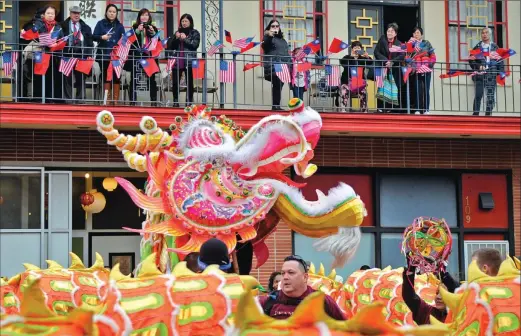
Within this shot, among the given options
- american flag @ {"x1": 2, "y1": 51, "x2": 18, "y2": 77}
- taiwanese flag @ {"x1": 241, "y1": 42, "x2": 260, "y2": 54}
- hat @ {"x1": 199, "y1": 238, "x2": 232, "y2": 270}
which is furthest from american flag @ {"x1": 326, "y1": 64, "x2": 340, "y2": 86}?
hat @ {"x1": 199, "y1": 238, "x2": 232, "y2": 270}

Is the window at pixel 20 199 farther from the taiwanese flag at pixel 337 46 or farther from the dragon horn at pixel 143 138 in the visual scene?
the dragon horn at pixel 143 138

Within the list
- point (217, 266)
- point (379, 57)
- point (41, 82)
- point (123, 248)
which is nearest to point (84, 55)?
point (41, 82)

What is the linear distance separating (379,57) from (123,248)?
4.81m

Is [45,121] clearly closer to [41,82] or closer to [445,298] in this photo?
[41,82]

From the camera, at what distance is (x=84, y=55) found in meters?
17.6

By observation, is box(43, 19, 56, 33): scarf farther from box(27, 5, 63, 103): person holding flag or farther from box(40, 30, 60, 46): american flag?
box(40, 30, 60, 46): american flag

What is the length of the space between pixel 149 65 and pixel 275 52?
6.33 feet

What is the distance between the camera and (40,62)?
1730 centimetres

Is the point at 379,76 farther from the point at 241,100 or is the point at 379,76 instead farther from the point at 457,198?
the point at 457,198

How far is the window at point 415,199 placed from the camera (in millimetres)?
19406

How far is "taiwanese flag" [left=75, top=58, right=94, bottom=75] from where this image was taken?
17.3 m

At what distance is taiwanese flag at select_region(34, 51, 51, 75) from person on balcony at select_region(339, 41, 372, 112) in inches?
172

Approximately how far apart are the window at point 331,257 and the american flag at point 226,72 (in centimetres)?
260

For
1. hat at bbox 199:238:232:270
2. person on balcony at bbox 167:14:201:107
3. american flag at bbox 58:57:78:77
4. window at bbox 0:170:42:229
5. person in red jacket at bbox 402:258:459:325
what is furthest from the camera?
person on balcony at bbox 167:14:201:107
